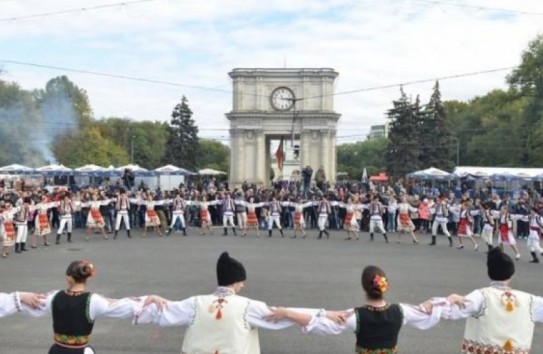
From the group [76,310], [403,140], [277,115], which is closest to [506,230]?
[76,310]

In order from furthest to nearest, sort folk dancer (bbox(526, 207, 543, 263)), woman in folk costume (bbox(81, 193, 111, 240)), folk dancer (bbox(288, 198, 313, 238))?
folk dancer (bbox(288, 198, 313, 238))
woman in folk costume (bbox(81, 193, 111, 240))
folk dancer (bbox(526, 207, 543, 263))

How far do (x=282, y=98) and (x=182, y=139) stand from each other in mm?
19181

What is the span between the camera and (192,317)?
5.39m

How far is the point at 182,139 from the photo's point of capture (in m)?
72.4

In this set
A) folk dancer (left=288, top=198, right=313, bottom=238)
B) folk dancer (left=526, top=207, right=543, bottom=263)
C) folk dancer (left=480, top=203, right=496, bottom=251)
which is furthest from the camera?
folk dancer (left=288, top=198, right=313, bottom=238)

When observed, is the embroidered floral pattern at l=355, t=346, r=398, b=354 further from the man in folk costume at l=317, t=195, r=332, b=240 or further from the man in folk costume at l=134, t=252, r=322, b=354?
the man in folk costume at l=317, t=195, r=332, b=240

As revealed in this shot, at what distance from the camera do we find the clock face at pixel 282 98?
187ft

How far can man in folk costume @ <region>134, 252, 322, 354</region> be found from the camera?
17.3 ft

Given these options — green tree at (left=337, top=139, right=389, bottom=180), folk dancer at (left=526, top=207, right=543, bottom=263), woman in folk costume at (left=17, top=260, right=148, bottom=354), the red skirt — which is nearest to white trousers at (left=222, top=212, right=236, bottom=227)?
the red skirt

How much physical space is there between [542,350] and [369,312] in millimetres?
4593

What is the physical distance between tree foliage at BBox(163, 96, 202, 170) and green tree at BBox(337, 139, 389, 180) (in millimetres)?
49660

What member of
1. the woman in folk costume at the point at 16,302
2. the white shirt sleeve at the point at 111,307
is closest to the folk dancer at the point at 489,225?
the white shirt sleeve at the point at 111,307

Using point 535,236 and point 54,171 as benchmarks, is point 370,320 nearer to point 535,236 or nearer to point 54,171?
point 535,236

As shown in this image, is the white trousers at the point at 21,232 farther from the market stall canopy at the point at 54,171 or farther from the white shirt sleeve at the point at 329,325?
the market stall canopy at the point at 54,171
